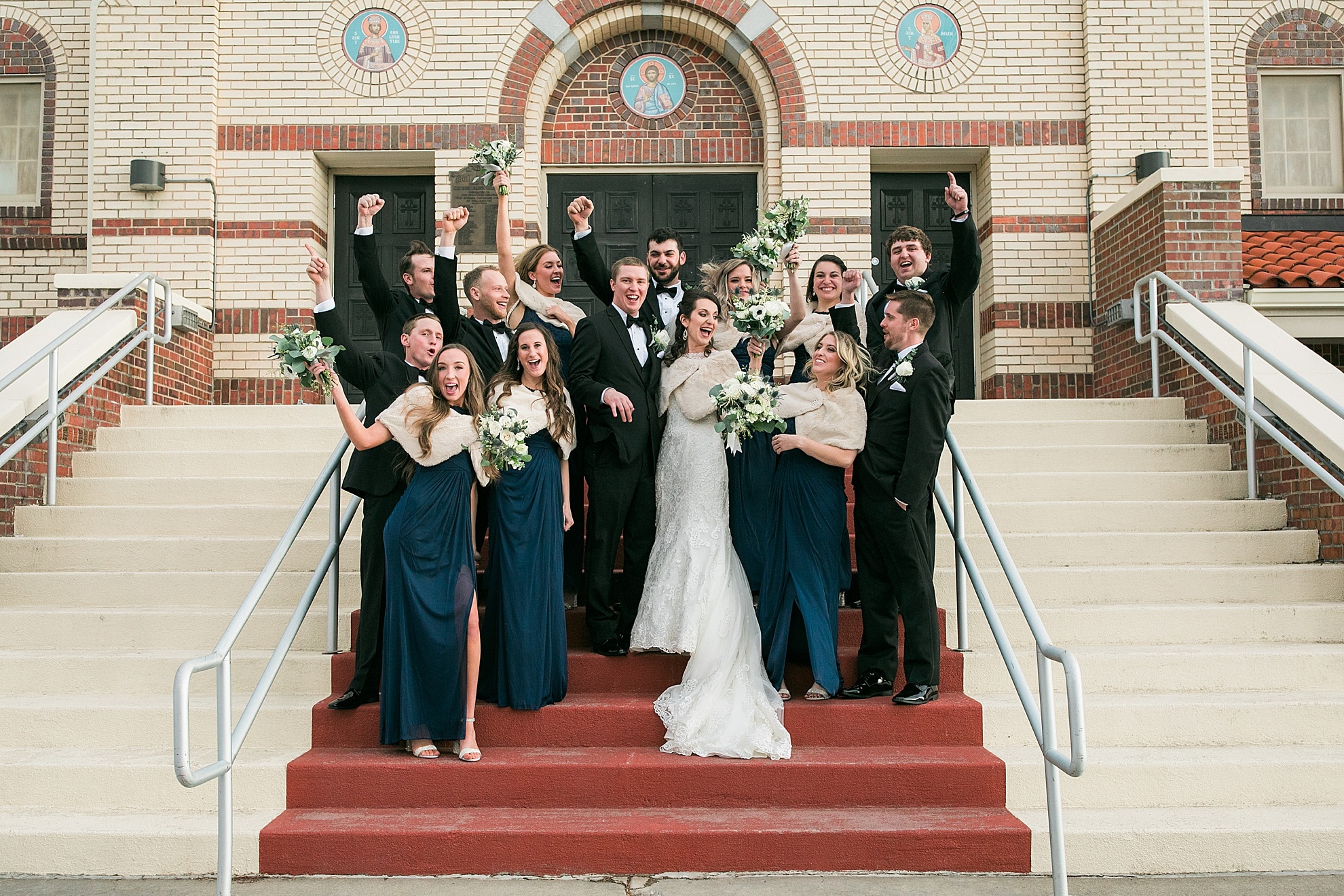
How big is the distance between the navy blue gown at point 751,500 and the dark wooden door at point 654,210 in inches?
209

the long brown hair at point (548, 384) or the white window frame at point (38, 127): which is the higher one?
the white window frame at point (38, 127)

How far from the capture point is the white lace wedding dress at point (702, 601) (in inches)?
208

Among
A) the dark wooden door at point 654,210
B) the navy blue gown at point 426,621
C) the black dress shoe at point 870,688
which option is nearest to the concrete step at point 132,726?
the navy blue gown at point 426,621

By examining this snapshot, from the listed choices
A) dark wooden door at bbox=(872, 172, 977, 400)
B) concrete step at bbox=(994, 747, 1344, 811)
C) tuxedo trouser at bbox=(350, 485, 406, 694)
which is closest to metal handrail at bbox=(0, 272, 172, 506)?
tuxedo trouser at bbox=(350, 485, 406, 694)

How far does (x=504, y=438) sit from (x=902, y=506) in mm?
1979

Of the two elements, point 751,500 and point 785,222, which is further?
point 785,222

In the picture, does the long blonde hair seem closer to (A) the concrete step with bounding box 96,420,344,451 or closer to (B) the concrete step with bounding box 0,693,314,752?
(B) the concrete step with bounding box 0,693,314,752

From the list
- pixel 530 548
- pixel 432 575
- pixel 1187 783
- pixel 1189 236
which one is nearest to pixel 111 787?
pixel 432 575

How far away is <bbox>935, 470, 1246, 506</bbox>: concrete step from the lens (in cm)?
732

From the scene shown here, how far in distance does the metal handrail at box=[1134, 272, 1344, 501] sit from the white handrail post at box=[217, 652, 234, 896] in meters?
→ 5.94

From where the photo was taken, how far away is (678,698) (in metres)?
5.46

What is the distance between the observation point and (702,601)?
5.54m

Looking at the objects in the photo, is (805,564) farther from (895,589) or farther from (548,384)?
(548,384)

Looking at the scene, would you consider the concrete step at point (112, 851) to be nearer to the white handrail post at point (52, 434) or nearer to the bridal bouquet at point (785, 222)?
the white handrail post at point (52, 434)
